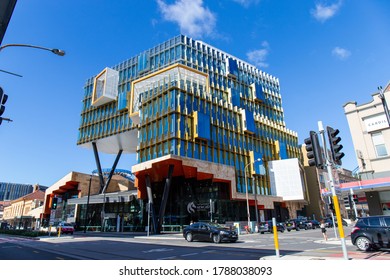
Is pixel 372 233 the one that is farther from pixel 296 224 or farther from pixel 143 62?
pixel 143 62

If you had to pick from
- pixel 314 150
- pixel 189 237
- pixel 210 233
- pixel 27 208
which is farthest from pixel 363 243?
pixel 27 208

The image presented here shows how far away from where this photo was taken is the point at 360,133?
21766 millimetres

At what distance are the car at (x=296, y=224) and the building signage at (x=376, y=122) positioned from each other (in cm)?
2158

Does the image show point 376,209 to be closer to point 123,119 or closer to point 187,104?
point 187,104

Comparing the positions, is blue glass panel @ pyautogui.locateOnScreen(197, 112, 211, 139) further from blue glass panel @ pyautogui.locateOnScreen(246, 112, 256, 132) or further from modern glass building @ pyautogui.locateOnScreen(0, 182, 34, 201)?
modern glass building @ pyautogui.locateOnScreen(0, 182, 34, 201)

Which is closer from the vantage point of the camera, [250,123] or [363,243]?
[363,243]

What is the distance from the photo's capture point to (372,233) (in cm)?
1218

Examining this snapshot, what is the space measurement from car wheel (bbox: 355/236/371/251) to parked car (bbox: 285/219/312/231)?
27.1 m

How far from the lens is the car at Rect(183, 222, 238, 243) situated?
788 inches

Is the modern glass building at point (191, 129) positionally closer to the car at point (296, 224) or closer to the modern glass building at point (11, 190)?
the car at point (296, 224)

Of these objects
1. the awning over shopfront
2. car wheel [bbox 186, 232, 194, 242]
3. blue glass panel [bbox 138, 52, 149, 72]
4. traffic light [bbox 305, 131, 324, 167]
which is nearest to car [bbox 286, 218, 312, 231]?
car wheel [bbox 186, 232, 194, 242]

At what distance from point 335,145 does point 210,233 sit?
13.7 metres

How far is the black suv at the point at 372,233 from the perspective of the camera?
466 inches

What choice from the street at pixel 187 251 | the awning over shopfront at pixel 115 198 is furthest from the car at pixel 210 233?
the awning over shopfront at pixel 115 198
